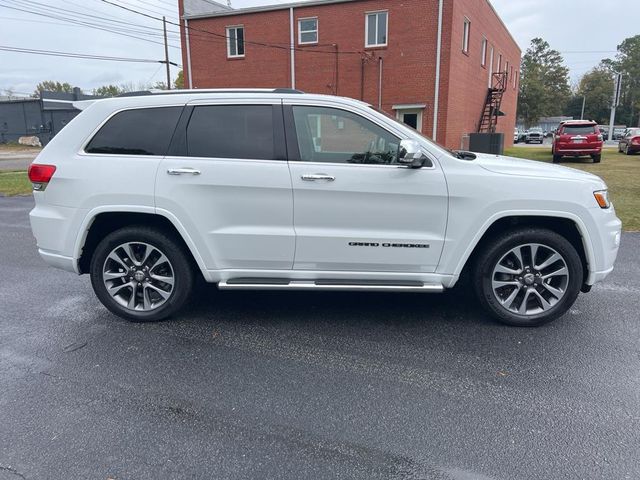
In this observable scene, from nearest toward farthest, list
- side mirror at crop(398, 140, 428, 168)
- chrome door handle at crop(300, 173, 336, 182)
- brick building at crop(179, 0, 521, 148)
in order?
side mirror at crop(398, 140, 428, 168), chrome door handle at crop(300, 173, 336, 182), brick building at crop(179, 0, 521, 148)

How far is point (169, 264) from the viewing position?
421 centimetres

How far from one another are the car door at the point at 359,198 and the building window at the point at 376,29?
61.9ft

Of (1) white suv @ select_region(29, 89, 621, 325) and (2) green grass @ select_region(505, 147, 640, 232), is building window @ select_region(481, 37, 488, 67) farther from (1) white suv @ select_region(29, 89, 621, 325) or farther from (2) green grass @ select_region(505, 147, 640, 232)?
(1) white suv @ select_region(29, 89, 621, 325)

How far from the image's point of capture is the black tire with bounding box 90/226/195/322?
413cm

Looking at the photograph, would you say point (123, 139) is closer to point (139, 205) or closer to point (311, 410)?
point (139, 205)

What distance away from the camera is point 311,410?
2.95 metres

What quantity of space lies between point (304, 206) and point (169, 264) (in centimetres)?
135

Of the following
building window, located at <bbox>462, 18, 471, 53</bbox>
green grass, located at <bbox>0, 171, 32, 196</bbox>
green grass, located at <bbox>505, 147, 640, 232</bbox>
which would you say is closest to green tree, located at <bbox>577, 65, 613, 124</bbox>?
building window, located at <bbox>462, 18, 471, 53</bbox>

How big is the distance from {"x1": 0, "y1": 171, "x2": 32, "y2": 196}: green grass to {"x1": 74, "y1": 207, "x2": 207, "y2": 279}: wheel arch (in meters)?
10.6

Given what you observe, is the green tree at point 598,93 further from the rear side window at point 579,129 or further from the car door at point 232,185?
the car door at point 232,185

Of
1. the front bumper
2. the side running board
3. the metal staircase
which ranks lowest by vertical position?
the side running board

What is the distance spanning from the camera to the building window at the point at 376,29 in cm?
2088

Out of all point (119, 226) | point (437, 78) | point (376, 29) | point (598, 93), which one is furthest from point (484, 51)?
point (598, 93)

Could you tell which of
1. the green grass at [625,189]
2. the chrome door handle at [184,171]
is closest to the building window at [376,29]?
the green grass at [625,189]
